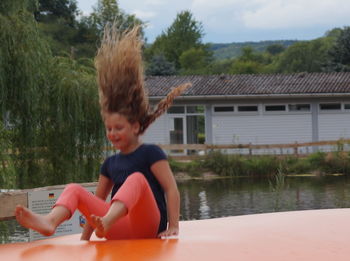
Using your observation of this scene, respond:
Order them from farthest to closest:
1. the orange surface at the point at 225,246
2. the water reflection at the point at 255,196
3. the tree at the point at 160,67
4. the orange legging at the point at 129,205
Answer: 1. the tree at the point at 160,67
2. the water reflection at the point at 255,196
3. the orange legging at the point at 129,205
4. the orange surface at the point at 225,246

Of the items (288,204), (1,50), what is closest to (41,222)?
(1,50)

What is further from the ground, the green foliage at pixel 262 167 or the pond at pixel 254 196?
the green foliage at pixel 262 167

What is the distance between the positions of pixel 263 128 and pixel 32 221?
2658cm

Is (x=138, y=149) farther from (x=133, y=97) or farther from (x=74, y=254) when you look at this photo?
(x=74, y=254)

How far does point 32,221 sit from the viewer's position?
328cm

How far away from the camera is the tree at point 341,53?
42531 millimetres

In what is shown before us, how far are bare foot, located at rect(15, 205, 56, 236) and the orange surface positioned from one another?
102mm

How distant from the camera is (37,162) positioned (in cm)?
962

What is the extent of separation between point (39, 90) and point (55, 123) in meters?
0.52

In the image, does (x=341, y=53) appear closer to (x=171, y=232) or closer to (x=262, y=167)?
(x=262, y=167)

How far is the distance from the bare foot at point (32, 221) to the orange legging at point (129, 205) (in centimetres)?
14

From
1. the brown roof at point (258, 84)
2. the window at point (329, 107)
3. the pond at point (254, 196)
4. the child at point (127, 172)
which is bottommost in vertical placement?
the pond at point (254, 196)

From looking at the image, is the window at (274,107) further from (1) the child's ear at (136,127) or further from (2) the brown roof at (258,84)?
(1) the child's ear at (136,127)

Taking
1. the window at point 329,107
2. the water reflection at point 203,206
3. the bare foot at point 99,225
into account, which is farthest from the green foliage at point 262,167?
the bare foot at point 99,225
